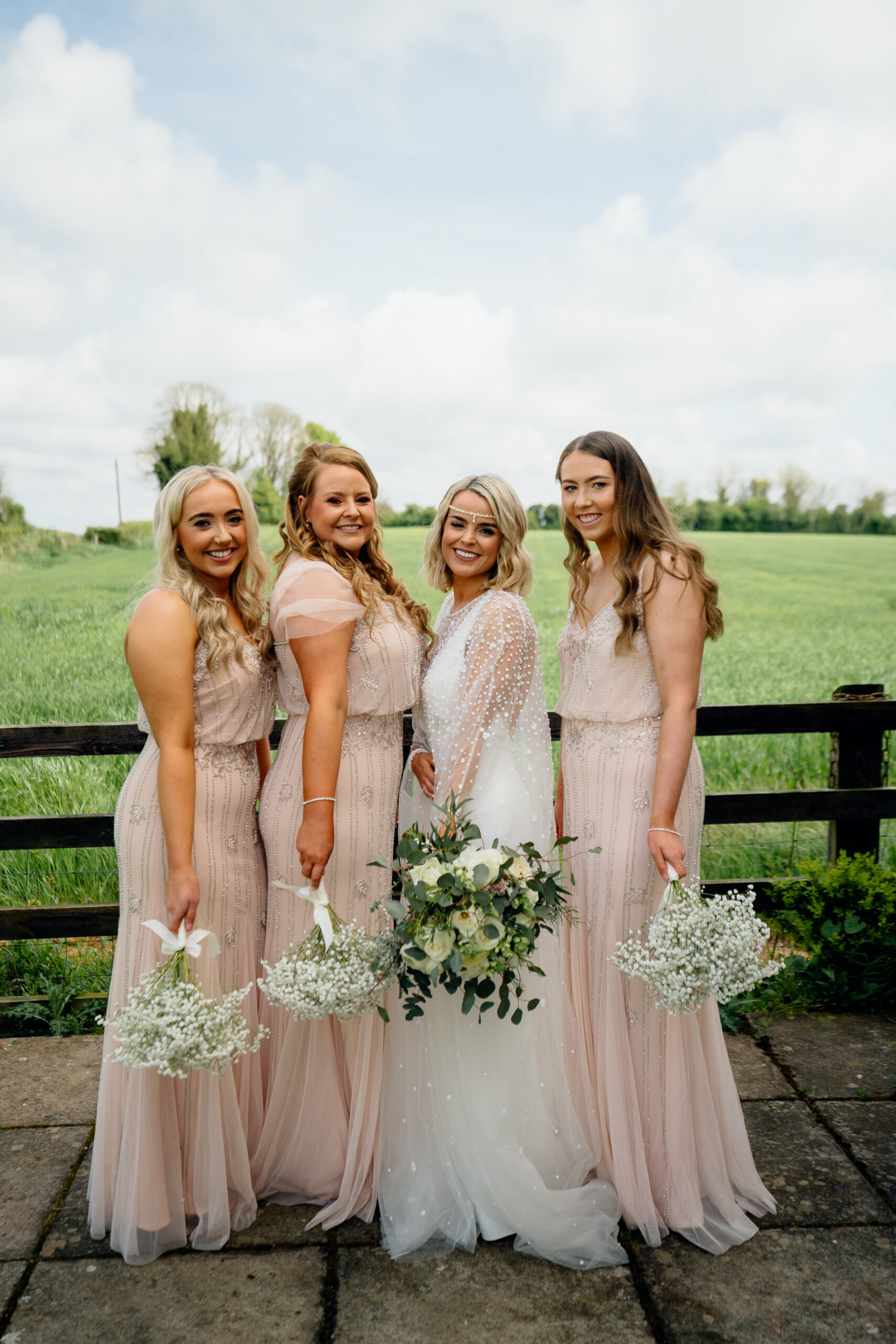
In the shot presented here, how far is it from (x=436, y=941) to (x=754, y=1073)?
2042 millimetres

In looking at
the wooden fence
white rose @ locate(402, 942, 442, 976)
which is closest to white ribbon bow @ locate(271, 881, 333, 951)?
white rose @ locate(402, 942, 442, 976)

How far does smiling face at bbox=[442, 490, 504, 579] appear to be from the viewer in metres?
2.71

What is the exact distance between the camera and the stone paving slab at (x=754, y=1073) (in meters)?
3.36

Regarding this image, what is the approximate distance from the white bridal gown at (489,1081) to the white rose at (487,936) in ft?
1.26

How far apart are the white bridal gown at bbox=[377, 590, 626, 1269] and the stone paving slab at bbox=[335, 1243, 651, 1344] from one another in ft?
0.21

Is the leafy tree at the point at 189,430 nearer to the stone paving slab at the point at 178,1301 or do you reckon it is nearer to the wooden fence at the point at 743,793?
the wooden fence at the point at 743,793

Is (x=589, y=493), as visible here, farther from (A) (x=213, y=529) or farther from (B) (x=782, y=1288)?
(B) (x=782, y=1288)

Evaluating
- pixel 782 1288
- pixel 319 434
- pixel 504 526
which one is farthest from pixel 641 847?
pixel 319 434

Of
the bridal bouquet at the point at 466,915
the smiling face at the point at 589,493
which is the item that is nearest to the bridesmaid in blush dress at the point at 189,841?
the bridal bouquet at the point at 466,915

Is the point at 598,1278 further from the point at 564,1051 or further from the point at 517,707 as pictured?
the point at 517,707

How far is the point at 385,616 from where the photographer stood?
2729mm

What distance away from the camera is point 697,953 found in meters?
2.33

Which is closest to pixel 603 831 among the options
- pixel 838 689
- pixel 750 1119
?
pixel 750 1119

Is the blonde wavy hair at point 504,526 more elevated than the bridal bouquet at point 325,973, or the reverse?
the blonde wavy hair at point 504,526
